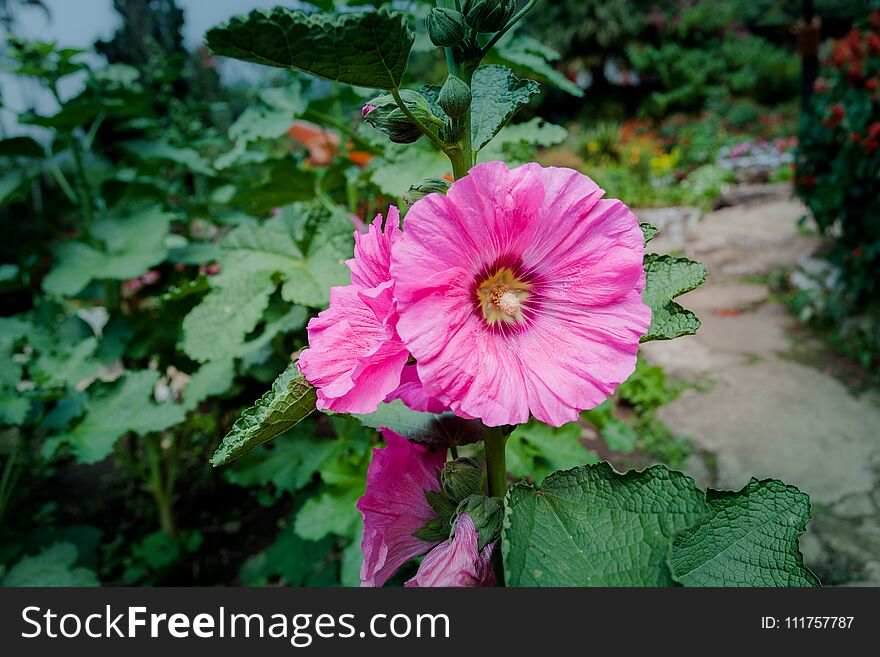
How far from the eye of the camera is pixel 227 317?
1255mm

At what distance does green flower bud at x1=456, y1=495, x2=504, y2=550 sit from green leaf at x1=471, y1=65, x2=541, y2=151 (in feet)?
0.96

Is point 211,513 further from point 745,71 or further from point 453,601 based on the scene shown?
point 745,71

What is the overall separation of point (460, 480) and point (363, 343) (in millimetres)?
146

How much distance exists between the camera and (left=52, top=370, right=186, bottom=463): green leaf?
4.65 feet

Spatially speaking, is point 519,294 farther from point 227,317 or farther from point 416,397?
point 227,317

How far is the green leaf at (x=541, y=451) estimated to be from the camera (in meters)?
1.36

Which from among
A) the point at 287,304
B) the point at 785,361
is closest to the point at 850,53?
the point at 785,361

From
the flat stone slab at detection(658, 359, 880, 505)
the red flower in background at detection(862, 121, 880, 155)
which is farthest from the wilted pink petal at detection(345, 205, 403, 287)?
the red flower in background at detection(862, 121, 880, 155)

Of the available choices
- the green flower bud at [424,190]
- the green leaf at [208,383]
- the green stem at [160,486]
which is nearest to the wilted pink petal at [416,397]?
the green flower bud at [424,190]

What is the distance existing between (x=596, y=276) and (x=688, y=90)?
11878mm

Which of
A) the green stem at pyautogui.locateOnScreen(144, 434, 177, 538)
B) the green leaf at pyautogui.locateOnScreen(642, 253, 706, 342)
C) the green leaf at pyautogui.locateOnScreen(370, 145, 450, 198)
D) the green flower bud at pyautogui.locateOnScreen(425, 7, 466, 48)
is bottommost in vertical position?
the green stem at pyautogui.locateOnScreen(144, 434, 177, 538)

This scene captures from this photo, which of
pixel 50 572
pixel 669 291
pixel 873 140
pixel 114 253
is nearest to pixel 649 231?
pixel 669 291

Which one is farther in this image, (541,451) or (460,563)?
(541,451)

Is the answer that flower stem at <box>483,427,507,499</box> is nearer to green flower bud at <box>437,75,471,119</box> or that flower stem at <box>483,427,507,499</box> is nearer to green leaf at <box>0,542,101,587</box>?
green flower bud at <box>437,75,471,119</box>
